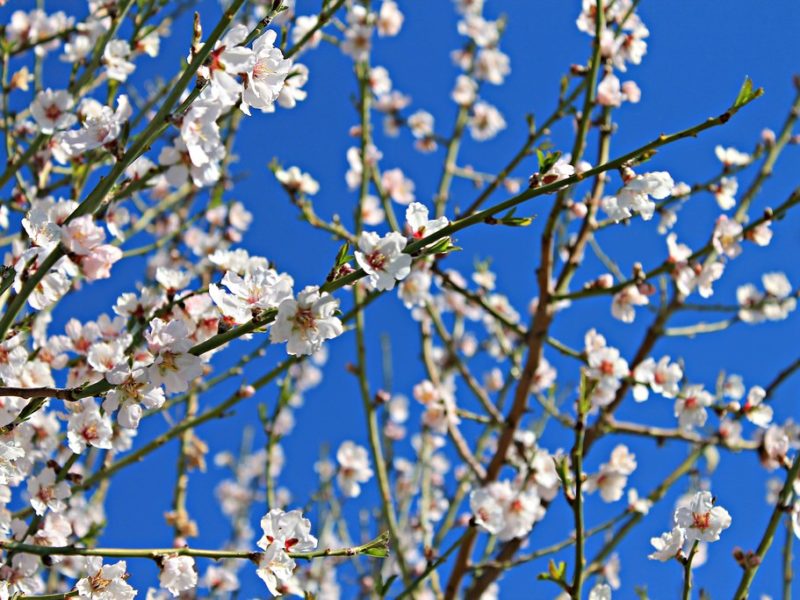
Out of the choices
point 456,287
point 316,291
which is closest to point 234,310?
point 316,291

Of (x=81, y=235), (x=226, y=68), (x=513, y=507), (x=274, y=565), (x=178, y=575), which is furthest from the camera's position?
(x=513, y=507)

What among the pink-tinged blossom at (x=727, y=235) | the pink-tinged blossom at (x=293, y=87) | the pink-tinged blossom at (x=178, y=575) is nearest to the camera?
the pink-tinged blossom at (x=178, y=575)

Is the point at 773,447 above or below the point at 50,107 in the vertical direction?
below

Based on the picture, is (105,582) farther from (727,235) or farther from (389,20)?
(389,20)

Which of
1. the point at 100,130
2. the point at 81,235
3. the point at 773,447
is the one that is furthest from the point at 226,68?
the point at 773,447

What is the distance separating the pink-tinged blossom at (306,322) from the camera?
1.86 metres

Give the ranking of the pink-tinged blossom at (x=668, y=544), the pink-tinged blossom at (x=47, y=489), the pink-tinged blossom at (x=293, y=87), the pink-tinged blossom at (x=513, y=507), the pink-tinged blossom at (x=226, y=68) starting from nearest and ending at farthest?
1. the pink-tinged blossom at (x=226, y=68)
2. the pink-tinged blossom at (x=668, y=544)
3. the pink-tinged blossom at (x=47, y=489)
4. the pink-tinged blossom at (x=293, y=87)
5. the pink-tinged blossom at (x=513, y=507)

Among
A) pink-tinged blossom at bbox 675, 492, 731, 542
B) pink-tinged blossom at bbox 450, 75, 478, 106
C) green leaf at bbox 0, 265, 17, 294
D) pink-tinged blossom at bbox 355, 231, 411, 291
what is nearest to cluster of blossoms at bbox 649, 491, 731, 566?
pink-tinged blossom at bbox 675, 492, 731, 542

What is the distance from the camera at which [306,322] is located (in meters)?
1.91

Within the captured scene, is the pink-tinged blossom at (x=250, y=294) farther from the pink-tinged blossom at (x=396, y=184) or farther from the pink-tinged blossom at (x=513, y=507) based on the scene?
the pink-tinged blossom at (x=396, y=184)

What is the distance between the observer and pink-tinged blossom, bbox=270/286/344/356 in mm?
1858

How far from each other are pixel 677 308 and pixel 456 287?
123 cm

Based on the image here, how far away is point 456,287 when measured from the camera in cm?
367

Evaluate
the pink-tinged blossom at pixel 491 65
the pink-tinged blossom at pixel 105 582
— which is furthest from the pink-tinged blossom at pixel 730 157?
the pink-tinged blossom at pixel 105 582
